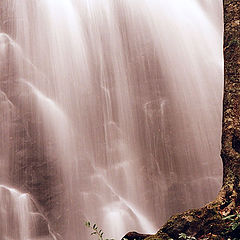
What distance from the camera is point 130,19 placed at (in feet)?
47.4

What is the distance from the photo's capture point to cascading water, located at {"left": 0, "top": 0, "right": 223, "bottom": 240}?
36.8ft

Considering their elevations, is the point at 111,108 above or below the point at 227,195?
above

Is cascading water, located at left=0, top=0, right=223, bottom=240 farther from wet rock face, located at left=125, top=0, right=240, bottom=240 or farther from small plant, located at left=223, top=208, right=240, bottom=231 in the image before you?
small plant, located at left=223, top=208, right=240, bottom=231

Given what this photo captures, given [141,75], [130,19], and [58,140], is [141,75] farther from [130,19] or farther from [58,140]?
[58,140]

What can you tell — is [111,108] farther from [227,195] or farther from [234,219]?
[234,219]

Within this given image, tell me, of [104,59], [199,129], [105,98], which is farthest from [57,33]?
[199,129]

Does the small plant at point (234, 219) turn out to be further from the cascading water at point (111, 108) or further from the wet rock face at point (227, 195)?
the cascading water at point (111, 108)

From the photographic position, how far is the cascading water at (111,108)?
11203mm

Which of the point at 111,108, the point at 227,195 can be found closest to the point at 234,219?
the point at 227,195

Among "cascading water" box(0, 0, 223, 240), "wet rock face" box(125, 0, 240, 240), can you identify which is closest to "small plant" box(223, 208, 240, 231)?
"wet rock face" box(125, 0, 240, 240)

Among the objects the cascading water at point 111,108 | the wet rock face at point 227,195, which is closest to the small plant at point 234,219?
the wet rock face at point 227,195

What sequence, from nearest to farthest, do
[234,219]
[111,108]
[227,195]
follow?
1. [234,219]
2. [227,195]
3. [111,108]

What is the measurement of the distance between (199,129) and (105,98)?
3.60 m

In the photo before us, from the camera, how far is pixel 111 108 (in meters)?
12.7
